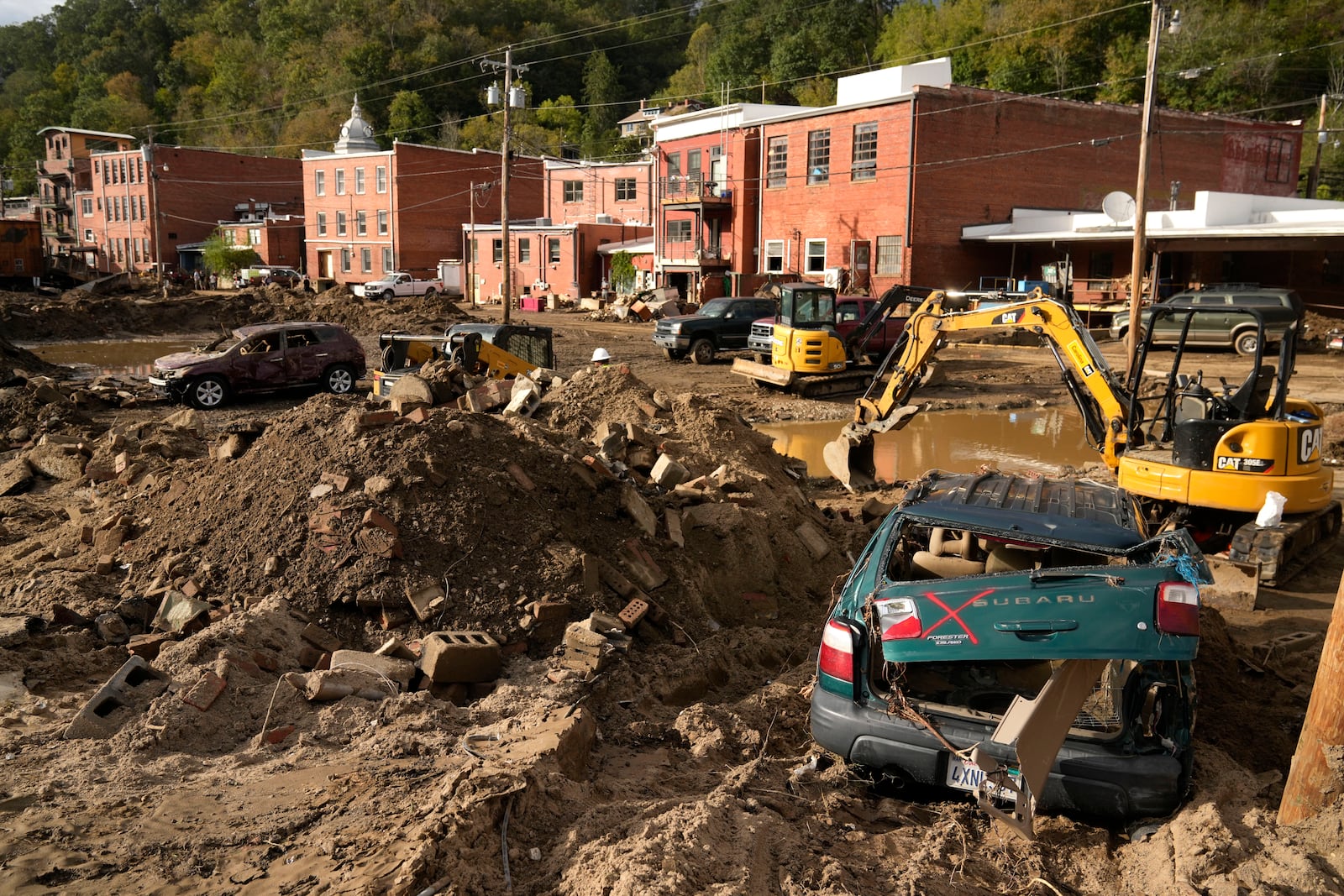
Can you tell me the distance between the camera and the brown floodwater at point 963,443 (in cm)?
1750

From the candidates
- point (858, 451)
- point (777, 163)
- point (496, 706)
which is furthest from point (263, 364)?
point (777, 163)

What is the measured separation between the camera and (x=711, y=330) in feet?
94.7

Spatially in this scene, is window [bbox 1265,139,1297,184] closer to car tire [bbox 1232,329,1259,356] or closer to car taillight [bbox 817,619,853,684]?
car tire [bbox 1232,329,1259,356]

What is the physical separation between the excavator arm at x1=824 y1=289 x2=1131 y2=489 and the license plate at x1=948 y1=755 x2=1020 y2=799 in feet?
26.9

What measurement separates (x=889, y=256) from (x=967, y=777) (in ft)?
118

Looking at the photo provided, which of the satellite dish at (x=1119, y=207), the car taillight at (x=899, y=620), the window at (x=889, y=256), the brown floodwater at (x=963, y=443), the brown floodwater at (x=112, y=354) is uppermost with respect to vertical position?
the satellite dish at (x=1119, y=207)

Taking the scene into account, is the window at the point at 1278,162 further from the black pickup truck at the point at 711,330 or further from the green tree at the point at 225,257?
the green tree at the point at 225,257

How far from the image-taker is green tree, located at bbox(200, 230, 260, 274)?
6162 centimetres

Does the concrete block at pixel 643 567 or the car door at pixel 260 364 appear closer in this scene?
the concrete block at pixel 643 567

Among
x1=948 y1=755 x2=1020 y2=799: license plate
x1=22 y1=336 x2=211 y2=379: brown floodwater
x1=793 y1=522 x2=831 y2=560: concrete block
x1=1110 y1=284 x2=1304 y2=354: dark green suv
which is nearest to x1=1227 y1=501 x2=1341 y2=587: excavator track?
x1=793 y1=522 x2=831 y2=560: concrete block

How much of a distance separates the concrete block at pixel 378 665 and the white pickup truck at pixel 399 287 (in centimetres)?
4438

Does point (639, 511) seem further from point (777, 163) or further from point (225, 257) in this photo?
point (225, 257)


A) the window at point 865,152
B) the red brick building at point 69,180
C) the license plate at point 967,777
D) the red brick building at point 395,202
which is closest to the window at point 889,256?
the window at point 865,152

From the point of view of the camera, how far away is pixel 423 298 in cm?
4578
